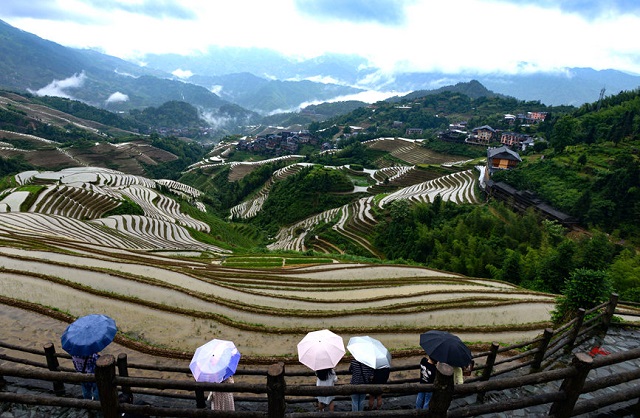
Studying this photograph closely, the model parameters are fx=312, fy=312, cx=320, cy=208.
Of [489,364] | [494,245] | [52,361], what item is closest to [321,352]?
[489,364]

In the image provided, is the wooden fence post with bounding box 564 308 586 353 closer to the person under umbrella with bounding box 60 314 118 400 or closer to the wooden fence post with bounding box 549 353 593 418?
the wooden fence post with bounding box 549 353 593 418

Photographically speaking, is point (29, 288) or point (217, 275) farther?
point (217, 275)

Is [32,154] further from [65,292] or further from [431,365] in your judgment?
[431,365]

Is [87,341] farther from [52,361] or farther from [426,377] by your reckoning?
[426,377]

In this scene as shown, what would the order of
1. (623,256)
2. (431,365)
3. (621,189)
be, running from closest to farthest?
1. (431,365)
2. (623,256)
3. (621,189)

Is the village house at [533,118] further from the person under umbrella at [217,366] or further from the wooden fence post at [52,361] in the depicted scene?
the wooden fence post at [52,361]

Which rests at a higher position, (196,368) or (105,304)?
(196,368)

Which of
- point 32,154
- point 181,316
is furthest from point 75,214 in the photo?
point 32,154

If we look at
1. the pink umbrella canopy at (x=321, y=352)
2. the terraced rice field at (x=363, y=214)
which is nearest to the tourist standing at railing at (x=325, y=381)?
the pink umbrella canopy at (x=321, y=352)
